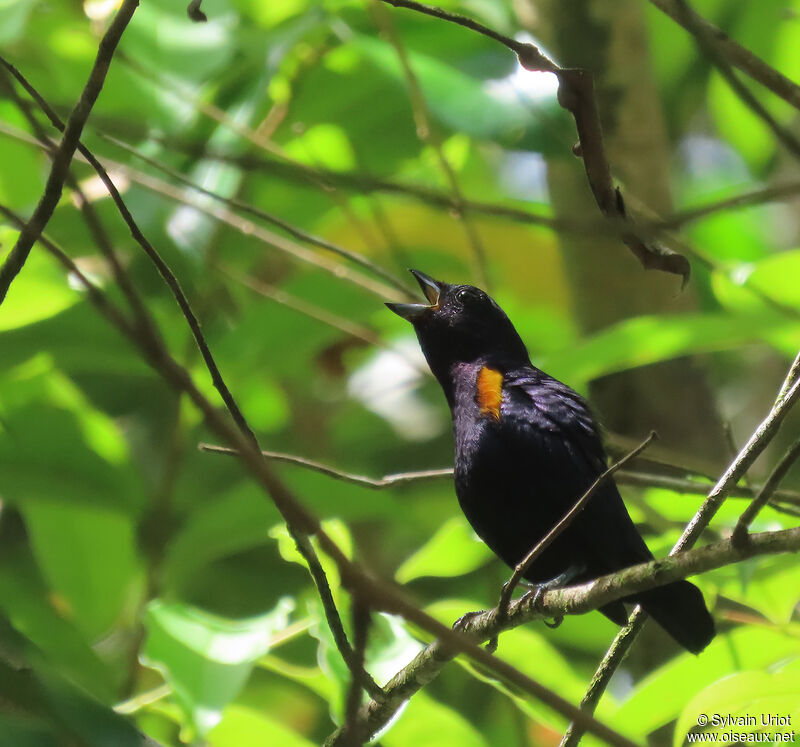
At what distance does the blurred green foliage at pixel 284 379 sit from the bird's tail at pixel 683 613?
0.17ft

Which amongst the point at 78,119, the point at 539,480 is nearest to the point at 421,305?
the point at 539,480

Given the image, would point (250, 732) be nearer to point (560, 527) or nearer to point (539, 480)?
point (539, 480)

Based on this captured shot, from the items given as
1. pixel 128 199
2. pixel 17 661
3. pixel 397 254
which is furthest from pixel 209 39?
pixel 17 661

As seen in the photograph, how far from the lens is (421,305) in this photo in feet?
11.2

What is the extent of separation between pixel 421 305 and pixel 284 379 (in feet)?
4.87

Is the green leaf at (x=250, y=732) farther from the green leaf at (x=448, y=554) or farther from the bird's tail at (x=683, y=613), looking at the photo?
the bird's tail at (x=683, y=613)

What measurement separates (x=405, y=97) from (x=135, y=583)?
6.63 feet

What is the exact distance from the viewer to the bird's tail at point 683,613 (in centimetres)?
233

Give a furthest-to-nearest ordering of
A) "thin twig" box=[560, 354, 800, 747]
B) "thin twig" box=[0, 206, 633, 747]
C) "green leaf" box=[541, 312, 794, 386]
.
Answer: "green leaf" box=[541, 312, 794, 386]
"thin twig" box=[560, 354, 800, 747]
"thin twig" box=[0, 206, 633, 747]

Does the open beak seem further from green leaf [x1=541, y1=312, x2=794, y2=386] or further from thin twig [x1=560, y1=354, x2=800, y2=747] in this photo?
thin twig [x1=560, y1=354, x2=800, y2=747]

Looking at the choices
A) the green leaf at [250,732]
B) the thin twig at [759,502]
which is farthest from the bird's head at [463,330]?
the thin twig at [759,502]

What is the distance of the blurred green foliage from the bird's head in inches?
5.6

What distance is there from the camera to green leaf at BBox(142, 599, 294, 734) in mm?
2191

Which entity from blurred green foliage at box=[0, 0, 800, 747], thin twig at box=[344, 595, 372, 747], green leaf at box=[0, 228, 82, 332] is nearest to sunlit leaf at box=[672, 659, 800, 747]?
blurred green foliage at box=[0, 0, 800, 747]
